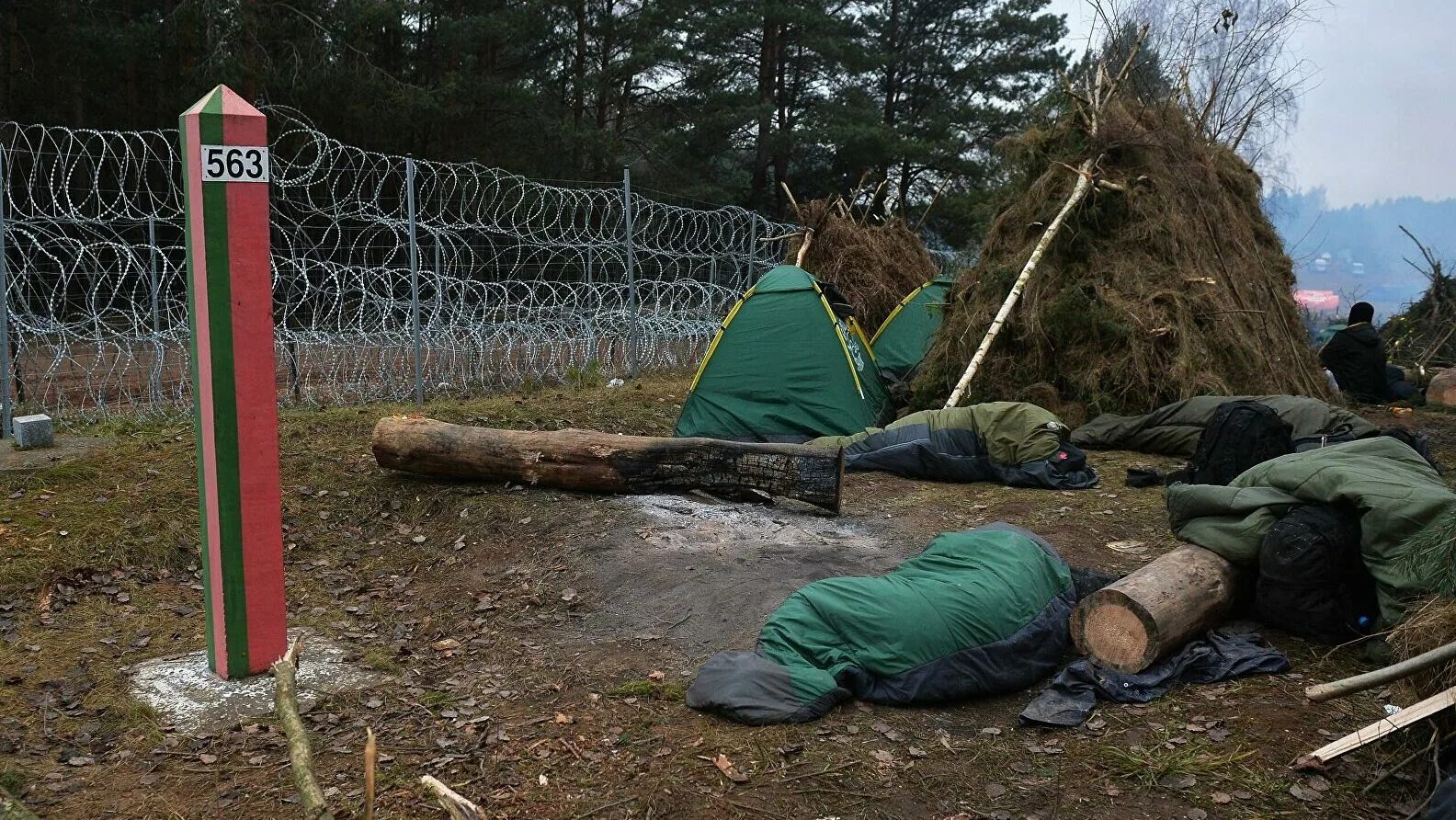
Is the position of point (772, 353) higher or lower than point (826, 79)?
lower

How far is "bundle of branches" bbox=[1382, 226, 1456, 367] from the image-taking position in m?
15.8

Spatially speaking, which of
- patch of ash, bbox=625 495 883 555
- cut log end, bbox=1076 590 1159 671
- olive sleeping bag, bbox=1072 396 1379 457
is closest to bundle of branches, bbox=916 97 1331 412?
olive sleeping bag, bbox=1072 396 1379 457

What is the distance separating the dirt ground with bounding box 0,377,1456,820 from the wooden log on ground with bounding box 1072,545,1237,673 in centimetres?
24

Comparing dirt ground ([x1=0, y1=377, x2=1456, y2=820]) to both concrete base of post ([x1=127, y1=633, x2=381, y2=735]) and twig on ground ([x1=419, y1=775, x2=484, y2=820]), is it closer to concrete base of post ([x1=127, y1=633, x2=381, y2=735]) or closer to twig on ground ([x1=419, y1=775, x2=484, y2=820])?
concrete base of post ([x1=127, y1=633, x2=381, y2=735])

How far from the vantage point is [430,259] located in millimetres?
19797

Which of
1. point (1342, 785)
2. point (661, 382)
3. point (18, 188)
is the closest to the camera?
point (1342, 785)

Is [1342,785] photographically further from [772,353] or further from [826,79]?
[826,79]

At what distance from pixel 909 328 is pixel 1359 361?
18.2 feet

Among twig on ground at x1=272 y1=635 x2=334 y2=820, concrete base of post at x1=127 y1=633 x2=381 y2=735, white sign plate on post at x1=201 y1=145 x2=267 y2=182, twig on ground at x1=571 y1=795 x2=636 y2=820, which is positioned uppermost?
white sign plate on post at x1=201 y1=145 x2=267 y2=182

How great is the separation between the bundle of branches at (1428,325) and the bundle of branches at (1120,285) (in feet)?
16.9

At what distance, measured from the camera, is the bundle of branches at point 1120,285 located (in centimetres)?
1030

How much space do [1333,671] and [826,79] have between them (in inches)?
1015

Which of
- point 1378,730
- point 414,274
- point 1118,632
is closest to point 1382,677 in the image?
point 1378,730

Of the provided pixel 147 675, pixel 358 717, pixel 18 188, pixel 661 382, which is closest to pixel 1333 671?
pixel 358 717
